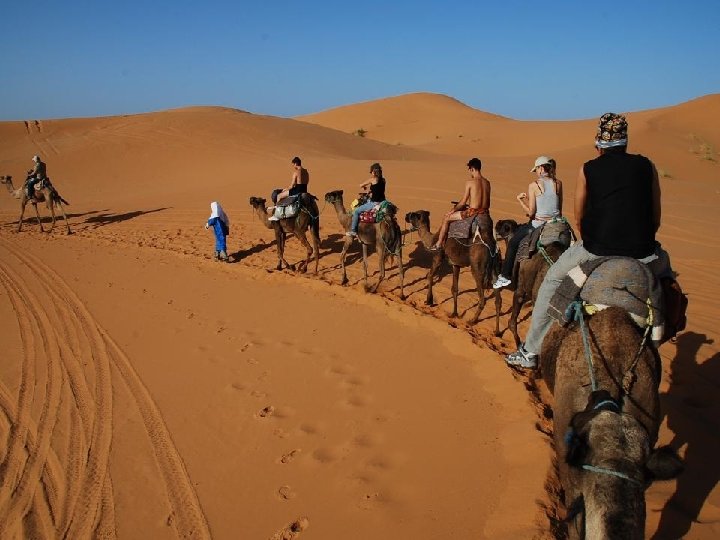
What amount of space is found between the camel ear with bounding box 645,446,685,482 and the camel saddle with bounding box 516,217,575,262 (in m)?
4.65

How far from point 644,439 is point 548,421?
3147 millimetres

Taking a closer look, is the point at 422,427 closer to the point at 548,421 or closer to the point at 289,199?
the point at 548,421

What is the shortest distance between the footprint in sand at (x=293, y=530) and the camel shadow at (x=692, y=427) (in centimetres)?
266

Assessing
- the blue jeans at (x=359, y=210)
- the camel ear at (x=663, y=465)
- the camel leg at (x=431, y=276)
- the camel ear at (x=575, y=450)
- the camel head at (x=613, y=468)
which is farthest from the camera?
the blue jeans at (x=359, y=210)

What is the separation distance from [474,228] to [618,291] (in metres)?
4.82

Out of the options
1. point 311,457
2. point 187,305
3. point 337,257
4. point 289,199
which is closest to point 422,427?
point 311,457

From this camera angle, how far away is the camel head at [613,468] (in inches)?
96.7

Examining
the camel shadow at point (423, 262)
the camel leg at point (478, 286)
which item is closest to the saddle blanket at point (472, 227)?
the camel leg at point (478, 286)

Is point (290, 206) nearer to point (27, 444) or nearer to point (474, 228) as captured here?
point (474, 228)

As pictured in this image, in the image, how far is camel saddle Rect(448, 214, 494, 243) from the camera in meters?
8.45

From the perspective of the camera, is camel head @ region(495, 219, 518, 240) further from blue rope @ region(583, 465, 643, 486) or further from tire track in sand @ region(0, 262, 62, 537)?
tire track in sand @ region(0, 262, 62, 537)

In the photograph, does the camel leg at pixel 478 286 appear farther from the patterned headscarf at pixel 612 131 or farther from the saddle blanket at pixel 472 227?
the patterned headscarf at pixel 612 131

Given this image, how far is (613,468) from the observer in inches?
101

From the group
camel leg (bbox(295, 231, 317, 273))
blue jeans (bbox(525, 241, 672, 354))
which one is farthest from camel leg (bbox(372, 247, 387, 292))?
blue jeans (bbox(525, 241, 672, 354))
